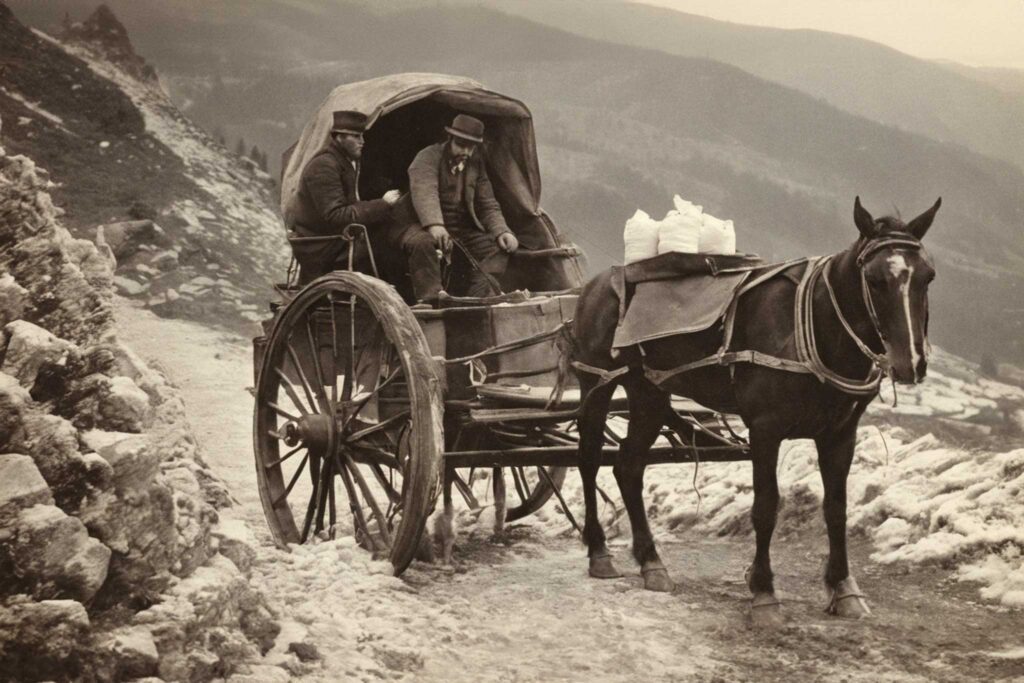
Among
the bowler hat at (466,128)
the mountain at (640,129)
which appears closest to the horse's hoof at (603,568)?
the bowler hat at (466,128)

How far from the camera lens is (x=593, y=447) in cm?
575

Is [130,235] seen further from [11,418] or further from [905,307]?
[905,307]

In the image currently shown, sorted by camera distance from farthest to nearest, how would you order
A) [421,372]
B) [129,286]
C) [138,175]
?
[129,286] → [138,175] → [421,372]

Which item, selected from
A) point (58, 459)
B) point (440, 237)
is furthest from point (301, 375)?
point (58, 459)

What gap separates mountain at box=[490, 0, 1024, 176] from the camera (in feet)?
41.8

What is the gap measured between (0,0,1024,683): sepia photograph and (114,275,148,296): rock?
0.10ft

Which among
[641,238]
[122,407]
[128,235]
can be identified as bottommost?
[122,407]

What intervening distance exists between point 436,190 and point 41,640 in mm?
3929

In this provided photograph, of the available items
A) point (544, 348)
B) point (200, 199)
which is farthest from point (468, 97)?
point (200, 199)

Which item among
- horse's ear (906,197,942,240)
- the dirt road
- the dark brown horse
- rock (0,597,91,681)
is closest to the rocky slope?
rock (0,597,91,681)

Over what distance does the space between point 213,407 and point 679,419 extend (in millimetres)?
4795

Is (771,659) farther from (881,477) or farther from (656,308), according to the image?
(881,477)

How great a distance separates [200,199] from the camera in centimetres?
1099

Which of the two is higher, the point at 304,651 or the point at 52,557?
the point at 52,557
